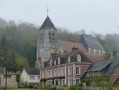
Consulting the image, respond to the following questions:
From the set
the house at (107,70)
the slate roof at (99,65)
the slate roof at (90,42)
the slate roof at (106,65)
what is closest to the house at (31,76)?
the slate roof at (90,42)

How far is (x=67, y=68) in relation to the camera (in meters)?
40.9

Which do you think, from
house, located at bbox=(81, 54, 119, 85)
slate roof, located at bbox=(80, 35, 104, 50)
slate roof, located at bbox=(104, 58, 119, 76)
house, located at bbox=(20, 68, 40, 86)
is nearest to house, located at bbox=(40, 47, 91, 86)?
house, located at bbox=(81, 54, 119, 85)

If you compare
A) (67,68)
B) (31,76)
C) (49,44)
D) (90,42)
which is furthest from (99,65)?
(49,44)

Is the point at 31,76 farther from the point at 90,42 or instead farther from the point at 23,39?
the point at 23,39

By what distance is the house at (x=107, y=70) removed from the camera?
1241 inches

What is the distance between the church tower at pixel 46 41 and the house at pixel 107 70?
4250cm

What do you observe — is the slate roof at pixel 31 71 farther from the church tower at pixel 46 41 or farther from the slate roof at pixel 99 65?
the slate roof at pixel 99 65

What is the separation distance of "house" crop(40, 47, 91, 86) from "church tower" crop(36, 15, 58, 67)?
31.5 m

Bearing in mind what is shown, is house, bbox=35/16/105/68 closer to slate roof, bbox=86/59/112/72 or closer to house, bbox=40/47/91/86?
house, bbox=40/47/91/86

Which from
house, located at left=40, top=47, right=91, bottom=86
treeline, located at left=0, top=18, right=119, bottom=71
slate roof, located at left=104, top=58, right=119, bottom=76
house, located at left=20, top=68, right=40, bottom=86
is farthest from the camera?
treeline, located at left=0, top=18, right=119, bottom=71

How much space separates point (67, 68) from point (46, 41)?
136ft

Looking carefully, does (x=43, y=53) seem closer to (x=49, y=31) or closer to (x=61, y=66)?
(x=49, y=31)

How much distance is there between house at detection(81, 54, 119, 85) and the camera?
31531 millimetres

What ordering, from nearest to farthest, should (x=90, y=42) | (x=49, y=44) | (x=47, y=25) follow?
(x=49, y=44) < (x=90, y=42) < (x=47, y=25)
